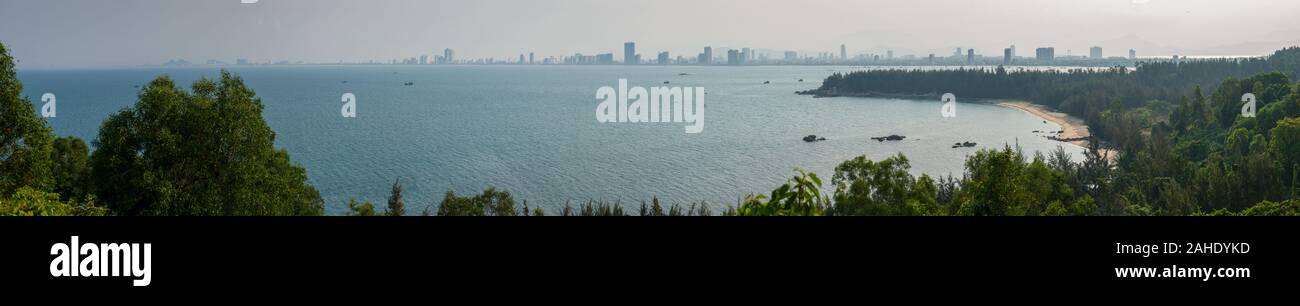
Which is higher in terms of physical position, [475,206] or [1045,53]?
[1045,53]

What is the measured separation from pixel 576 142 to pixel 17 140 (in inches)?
1556

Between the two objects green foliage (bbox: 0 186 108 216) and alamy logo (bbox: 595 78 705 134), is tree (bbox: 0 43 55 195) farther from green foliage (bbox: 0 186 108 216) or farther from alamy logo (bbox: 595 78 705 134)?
alamy logo (bbox: 595 78 705 134)

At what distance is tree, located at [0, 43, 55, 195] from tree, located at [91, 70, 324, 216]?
1319 millimetres

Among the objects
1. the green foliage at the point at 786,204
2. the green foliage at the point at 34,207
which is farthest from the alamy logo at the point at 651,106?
the green foliage at the point at 786,204

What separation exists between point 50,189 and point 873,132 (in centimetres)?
5096

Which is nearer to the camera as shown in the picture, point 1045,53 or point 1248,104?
point 1248,104

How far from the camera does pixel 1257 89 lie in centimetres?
4550
